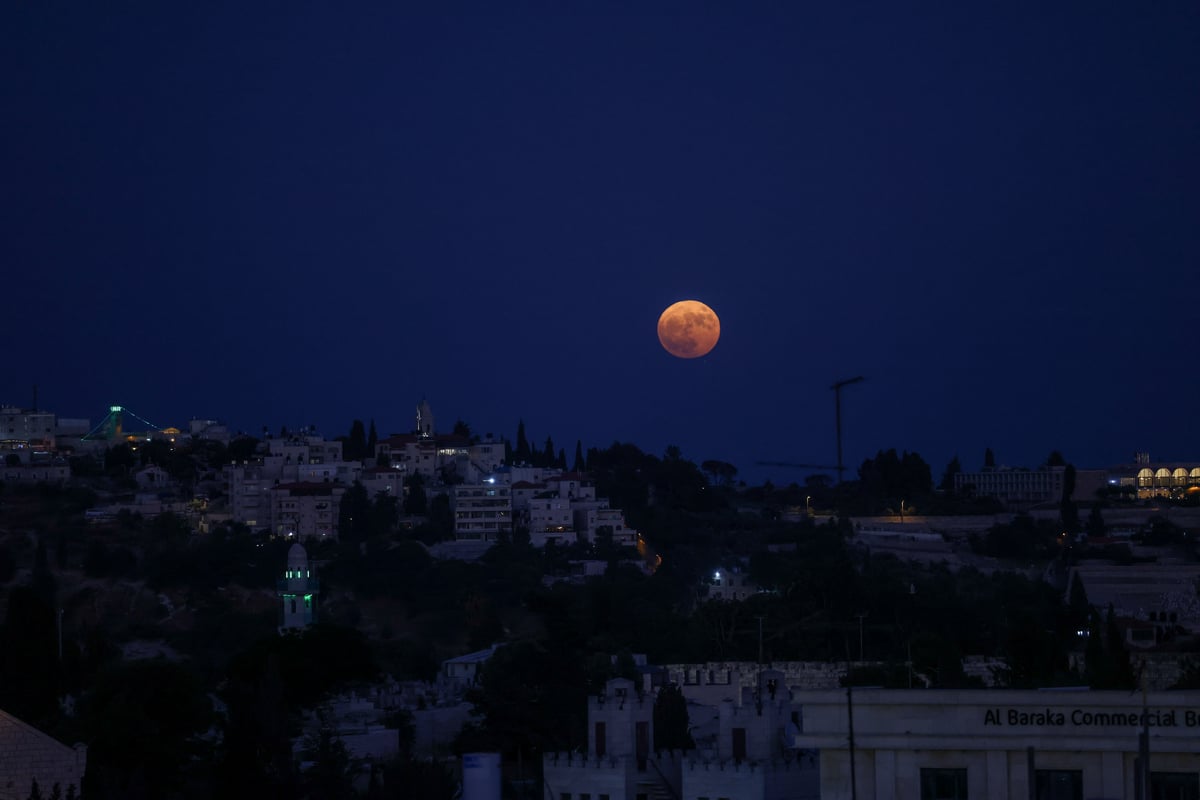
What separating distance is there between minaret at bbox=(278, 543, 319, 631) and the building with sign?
145 feet

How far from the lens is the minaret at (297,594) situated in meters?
59.5

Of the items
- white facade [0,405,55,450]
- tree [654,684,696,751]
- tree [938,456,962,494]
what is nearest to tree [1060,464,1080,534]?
tree [938,456,962,494]

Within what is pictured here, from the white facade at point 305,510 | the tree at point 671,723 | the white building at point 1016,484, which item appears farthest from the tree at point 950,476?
the tree at point 671,723

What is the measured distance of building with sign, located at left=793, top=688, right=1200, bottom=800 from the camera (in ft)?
51.4

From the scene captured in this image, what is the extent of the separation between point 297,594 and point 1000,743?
45.4 meters

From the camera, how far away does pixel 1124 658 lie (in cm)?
2680

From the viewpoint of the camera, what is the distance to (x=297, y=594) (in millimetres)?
59469

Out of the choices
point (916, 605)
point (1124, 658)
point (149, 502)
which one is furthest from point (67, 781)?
point (149, 502)

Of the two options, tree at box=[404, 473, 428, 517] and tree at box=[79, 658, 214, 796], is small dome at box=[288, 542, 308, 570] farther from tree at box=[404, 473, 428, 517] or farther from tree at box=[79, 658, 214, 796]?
tree at box=[79, 658, 214, 796]

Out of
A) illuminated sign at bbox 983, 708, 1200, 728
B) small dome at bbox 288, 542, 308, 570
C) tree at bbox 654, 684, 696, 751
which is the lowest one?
tree at bbox 654, 684, 696, 751

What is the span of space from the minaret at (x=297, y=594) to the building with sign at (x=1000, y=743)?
44.1 meters

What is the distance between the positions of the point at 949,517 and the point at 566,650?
59.4 meters

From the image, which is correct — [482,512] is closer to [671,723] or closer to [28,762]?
[671,723]

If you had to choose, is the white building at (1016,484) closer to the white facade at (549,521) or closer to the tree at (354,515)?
the white facade at (549,521)
